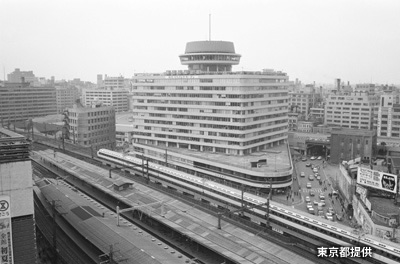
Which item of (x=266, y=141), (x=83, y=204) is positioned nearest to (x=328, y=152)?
(x=266, y=141)

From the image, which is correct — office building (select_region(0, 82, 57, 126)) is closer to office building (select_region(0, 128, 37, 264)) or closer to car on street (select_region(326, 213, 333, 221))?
car on street (select_region(326, 213, 333, 221))

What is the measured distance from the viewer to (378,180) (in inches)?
1829

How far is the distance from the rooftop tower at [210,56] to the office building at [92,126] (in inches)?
1139

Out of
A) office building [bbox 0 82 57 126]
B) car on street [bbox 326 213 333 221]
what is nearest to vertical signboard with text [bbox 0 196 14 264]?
car on street [bbox 326 213 333 221]

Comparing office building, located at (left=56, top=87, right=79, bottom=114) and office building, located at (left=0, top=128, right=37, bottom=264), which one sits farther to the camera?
office building, located at (left=56, top=87, right=79, bottom=114)

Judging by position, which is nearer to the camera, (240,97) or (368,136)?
(240,97)

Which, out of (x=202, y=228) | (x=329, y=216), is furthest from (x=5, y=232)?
(x=329, y=216)

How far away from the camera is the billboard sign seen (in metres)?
45.1

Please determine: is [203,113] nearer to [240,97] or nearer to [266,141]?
[240,97]

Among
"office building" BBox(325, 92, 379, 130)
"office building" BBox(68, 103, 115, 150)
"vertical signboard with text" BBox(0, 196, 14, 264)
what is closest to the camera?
"vertical signboard with text" BBox(0, 196, 14, 264)

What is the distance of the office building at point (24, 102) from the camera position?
138750 mm

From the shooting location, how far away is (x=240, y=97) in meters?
67.9

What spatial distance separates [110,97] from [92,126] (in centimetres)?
7030

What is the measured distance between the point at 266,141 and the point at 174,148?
58.3 ft
